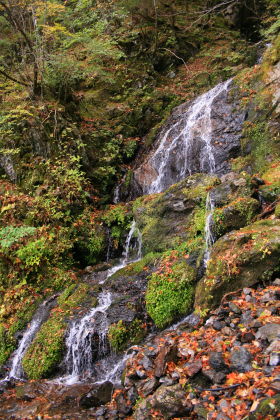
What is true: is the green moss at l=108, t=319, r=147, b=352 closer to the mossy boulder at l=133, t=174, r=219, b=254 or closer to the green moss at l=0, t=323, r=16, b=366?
the mossy boulder at l=133, t=174, r=219, b=254

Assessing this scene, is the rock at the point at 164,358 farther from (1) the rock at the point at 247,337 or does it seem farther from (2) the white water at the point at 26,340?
(2) the white water at the point at 26,340

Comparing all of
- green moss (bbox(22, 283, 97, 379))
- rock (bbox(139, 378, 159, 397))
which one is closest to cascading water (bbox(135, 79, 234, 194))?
green moss (bbox(22, 283, 97, 379))

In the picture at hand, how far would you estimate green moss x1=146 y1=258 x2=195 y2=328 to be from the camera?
20.4 feet

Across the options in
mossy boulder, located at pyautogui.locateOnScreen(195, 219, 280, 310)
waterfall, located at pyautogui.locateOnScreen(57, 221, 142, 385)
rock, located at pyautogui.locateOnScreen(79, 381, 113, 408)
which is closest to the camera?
rock, located at pyautogui.locateOnScreen(79, 381, 113, 408)

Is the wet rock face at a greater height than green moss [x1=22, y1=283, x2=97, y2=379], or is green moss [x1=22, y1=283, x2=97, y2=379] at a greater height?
the wet rock face

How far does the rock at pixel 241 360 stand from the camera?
359 centimetres

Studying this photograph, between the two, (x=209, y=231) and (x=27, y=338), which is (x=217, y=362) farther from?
(x=27, y=338)

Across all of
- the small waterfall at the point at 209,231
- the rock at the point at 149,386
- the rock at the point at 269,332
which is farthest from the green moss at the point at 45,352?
the rock at the point at 269,332

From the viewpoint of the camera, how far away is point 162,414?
364 centimetres

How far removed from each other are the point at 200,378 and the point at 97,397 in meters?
2.07

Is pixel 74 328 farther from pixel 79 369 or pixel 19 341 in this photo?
pixel 19 341

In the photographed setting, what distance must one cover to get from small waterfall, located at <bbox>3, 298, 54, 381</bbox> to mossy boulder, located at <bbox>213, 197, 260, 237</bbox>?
15.4 ft

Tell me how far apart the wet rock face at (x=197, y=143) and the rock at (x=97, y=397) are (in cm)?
712

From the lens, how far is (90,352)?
641 centimetres
